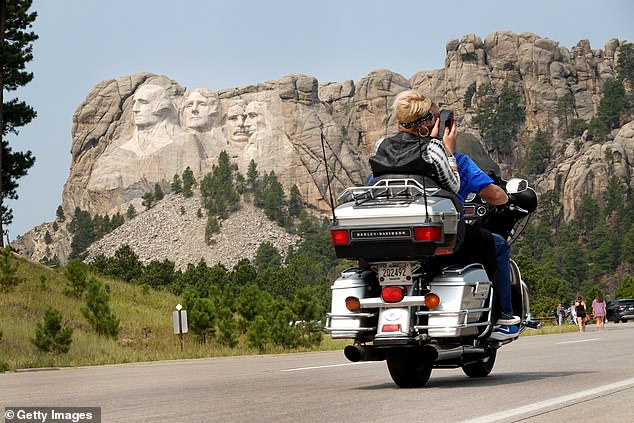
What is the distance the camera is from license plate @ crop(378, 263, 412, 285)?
9.25 meters

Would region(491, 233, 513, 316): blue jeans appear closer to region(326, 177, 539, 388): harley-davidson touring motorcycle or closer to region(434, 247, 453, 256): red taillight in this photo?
region(326, 177, 539, 388): harley-davidson touring motorcycle

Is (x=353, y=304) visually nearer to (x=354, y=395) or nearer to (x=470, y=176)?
(x=354, y=395)

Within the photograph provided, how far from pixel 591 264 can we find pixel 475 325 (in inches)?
6057

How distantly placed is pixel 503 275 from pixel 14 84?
41482 millimetres

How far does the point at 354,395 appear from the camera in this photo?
916cm

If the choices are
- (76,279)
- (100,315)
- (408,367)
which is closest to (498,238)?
(408,367)

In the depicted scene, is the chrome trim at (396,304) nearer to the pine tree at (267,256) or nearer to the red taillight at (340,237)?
the red taillight at (340,237)

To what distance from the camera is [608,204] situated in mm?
173875

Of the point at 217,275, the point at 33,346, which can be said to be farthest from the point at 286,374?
the point at 217,275

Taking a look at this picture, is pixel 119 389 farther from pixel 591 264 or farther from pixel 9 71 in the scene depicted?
pixel 591 264

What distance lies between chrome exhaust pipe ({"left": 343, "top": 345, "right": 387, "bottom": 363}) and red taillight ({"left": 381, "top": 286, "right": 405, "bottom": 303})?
49 centimetres

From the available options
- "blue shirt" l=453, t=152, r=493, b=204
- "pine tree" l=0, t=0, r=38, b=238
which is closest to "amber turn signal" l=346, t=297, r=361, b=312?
"blue shirt" l=453, t=152, r=493, b=204

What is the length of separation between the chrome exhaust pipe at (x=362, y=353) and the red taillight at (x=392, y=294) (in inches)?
19.2

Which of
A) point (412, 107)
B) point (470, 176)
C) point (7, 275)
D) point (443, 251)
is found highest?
point (7, 275)
